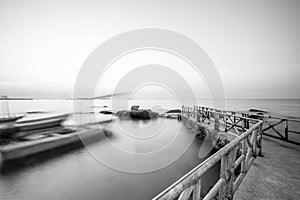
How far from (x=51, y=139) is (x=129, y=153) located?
5.96m

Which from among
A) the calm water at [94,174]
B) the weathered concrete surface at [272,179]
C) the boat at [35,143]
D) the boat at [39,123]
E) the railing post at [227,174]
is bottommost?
the calm water at [94,174]

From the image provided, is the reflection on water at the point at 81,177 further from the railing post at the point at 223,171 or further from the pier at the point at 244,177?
the railing post at the point at 223,171

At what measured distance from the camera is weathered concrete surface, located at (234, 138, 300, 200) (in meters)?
2.16

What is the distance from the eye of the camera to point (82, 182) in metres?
5.76

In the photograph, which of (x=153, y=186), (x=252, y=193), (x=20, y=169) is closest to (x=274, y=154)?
(x=252, y=193)

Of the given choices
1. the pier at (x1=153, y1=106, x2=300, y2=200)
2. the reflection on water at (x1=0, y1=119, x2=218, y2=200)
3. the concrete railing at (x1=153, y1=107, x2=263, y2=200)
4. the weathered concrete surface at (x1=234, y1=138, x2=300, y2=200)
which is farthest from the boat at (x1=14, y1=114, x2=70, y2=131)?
the weathered concrete surface at (x1=234, y1=138, x2=300, y2=200)

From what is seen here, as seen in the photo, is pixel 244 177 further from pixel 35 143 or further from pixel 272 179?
pixel 35 143

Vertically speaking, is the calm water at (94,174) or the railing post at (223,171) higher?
the railing post at (223,171)

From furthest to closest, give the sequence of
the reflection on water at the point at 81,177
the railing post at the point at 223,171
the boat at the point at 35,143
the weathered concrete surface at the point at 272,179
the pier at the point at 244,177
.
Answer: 1. the boat at the point at 35,143
2. the reflection on water at the point at 81,177
3. the weathered concrete surface at the point at 272,179
4. the railing post at the point at 223,171
5. the pier at the point at 244,177

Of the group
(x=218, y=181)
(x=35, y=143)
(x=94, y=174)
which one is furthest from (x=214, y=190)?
(x=35, y=143)

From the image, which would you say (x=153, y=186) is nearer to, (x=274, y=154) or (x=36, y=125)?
(x=274, y=154)

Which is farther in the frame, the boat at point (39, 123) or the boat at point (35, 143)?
the boat at point (39, 123)

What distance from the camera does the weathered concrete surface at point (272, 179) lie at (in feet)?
7.07

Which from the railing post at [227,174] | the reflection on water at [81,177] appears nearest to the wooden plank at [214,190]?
the railing post at [227,174]
